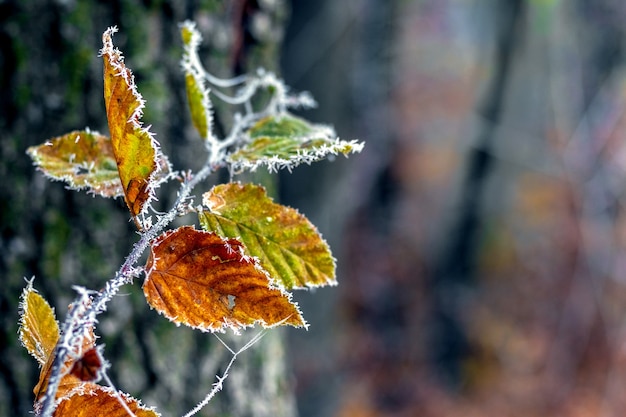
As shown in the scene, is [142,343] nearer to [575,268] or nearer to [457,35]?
[575,268]

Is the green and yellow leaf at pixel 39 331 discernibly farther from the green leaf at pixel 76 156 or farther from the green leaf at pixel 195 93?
the green leaf at pixel 195 93

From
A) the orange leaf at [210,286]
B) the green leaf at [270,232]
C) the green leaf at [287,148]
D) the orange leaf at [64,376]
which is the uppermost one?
the green leaf at [287,148]

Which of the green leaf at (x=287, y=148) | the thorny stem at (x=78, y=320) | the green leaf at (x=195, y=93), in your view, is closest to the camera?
the thorny stem at (x=78, y=320)

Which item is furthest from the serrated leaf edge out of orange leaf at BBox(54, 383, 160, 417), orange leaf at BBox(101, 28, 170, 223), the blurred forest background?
the blurred forest background

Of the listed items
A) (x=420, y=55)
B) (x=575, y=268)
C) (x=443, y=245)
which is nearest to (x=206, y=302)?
(x=443, y=245)

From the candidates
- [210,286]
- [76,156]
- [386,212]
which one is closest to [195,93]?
[76,156]

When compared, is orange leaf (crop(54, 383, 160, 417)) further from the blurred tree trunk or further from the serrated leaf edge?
the blurred tree trunk

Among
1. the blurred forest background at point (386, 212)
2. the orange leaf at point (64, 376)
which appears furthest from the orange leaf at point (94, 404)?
the blurred forest background at point (386, 212)
